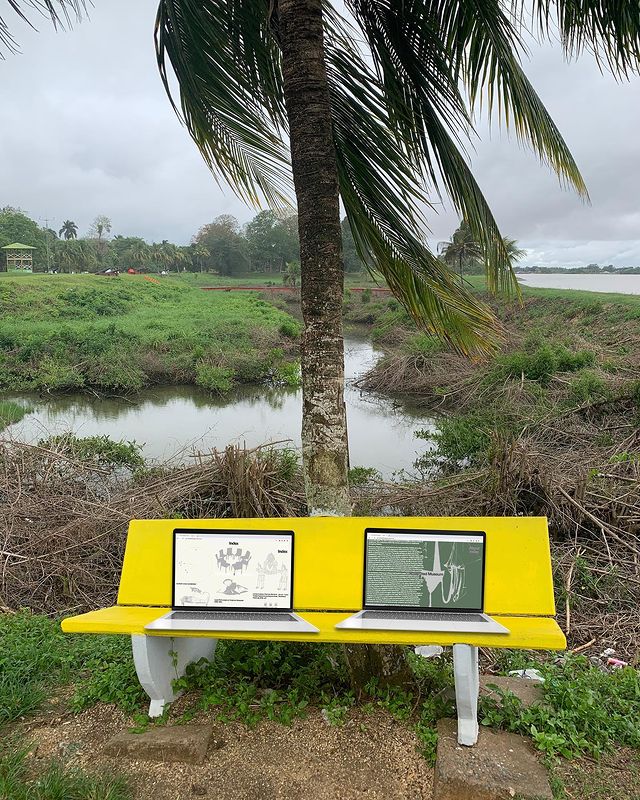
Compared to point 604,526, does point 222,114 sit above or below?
Result: above

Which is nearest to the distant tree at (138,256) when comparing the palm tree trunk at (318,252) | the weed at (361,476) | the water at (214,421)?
the water at (214,421)

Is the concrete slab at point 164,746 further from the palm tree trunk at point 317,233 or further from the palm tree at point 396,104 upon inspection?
the palm tree at point 396,104

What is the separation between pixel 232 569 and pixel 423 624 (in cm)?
85

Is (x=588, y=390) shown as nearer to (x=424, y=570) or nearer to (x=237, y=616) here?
(x=424, y=570)

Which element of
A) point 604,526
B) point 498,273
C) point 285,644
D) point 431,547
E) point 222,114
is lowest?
point 604,526

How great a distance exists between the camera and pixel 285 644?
3.06 metres

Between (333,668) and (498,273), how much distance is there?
2719 mm

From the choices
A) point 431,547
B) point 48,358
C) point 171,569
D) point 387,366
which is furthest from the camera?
point 48,358

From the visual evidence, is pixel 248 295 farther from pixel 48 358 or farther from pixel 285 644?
pixel 285 644

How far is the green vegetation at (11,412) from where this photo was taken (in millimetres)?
11841

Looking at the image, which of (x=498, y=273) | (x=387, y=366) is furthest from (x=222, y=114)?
(x=387, y=366)

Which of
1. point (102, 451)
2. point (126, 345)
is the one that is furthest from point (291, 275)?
point (102, 451)

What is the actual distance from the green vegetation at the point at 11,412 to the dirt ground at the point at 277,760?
9.93 meters

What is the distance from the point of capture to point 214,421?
42.9ft
